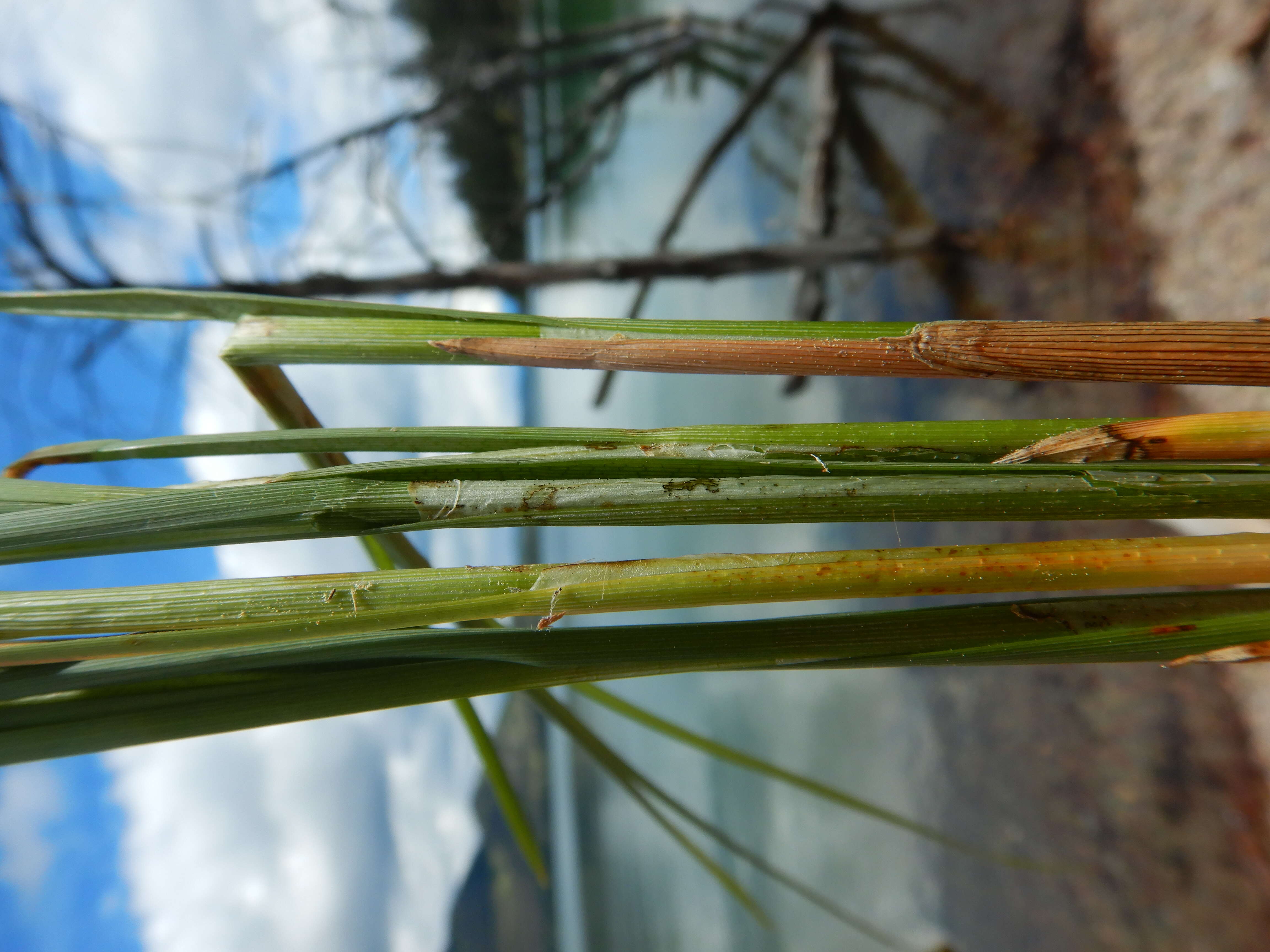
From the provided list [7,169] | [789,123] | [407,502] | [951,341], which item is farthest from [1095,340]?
[789,123]

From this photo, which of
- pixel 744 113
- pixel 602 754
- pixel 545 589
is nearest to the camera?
pixel 545 589

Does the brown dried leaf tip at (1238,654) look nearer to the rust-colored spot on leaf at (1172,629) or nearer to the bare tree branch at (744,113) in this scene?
the rust-colored spot on leaf at (1172,629)

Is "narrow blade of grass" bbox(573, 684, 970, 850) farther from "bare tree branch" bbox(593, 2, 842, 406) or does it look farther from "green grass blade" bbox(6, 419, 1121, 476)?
"bare tree branch" bbox(593, 2, 842, 406)

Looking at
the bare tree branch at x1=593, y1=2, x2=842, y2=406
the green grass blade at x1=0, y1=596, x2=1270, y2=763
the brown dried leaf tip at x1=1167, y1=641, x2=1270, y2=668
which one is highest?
the bare tree branch at x1=593, y1=2, x2=842, y2=406

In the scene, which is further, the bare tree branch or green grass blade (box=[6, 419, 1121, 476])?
the bare tree branch

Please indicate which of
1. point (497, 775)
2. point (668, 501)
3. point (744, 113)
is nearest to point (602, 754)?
point (497, 775)

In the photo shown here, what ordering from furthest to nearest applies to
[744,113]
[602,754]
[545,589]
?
[744,113] → [602,754] → [545,589]

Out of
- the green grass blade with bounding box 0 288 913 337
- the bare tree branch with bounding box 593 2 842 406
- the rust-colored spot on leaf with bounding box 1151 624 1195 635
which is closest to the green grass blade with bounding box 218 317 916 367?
the green grass blade with bounding box 0 288 913 337

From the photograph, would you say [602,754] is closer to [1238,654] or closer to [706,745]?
[706,745]

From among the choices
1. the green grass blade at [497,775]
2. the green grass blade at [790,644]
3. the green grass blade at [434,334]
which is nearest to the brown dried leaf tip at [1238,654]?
the green grass blade at [790,644]
